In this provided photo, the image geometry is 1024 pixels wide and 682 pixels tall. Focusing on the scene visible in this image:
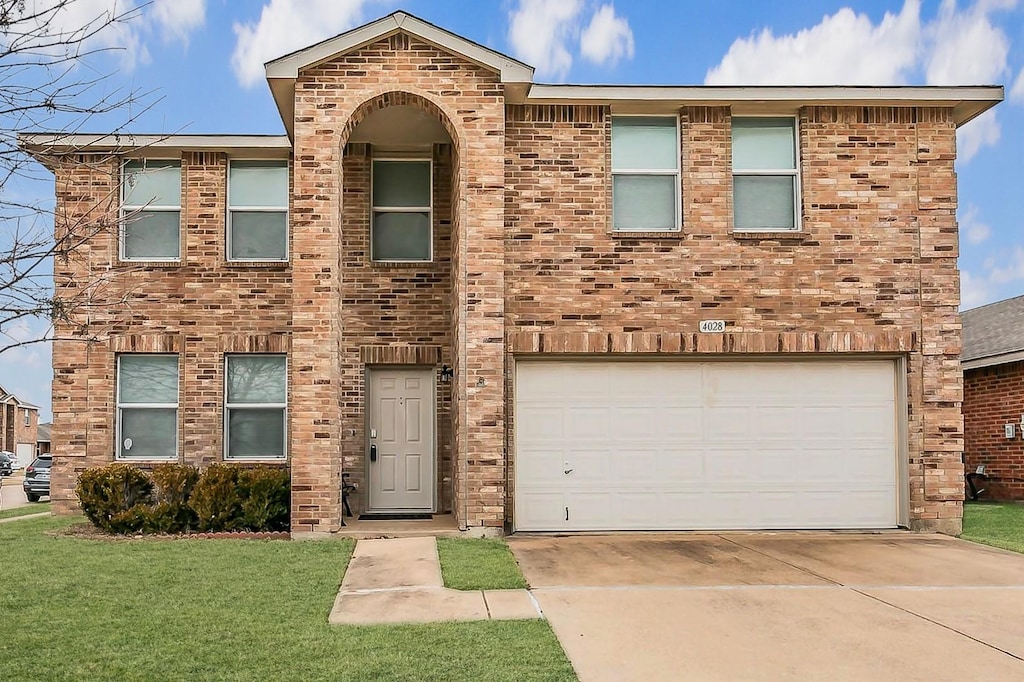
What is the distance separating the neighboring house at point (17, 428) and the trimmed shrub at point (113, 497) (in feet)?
179

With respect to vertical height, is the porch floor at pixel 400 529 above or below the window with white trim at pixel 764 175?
below

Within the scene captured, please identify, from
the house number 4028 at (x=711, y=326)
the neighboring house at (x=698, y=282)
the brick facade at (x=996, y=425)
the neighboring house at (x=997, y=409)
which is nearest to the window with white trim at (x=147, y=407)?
the neighboring house at (x=698, y=282)

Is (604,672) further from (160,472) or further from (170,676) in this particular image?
(160,472)

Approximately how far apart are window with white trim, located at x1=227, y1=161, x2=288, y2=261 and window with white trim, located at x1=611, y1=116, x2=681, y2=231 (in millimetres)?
5361

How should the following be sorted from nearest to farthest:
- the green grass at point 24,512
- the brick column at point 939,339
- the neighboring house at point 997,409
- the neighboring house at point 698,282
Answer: the neighboring house at point 698,282 → the brick column at point 939,339 → the green grass at point 24,512 → the neighboring house at point 997,409

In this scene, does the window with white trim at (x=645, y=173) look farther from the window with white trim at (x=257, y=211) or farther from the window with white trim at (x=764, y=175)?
the window with white trim at (x=257, y=211)


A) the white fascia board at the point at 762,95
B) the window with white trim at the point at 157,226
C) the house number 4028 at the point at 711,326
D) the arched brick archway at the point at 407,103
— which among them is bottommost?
the house number 4028 at the point at 711,326

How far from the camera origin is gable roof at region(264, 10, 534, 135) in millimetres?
12727

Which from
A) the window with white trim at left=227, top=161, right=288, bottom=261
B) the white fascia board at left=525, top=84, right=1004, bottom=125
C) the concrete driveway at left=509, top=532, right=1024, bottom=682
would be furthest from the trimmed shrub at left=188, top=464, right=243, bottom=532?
the white fascia board at left=525, top=84, right=1004, bottom=125

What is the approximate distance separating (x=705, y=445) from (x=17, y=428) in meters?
65.5

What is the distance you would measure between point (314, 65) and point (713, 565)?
312 inches

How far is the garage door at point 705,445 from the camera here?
534 inches

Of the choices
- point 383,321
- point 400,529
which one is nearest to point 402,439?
point 383,321

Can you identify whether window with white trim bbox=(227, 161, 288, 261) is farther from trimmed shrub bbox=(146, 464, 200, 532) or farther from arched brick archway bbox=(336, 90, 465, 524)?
trimmed shrub bbox=(146, 464, 200, 532)
